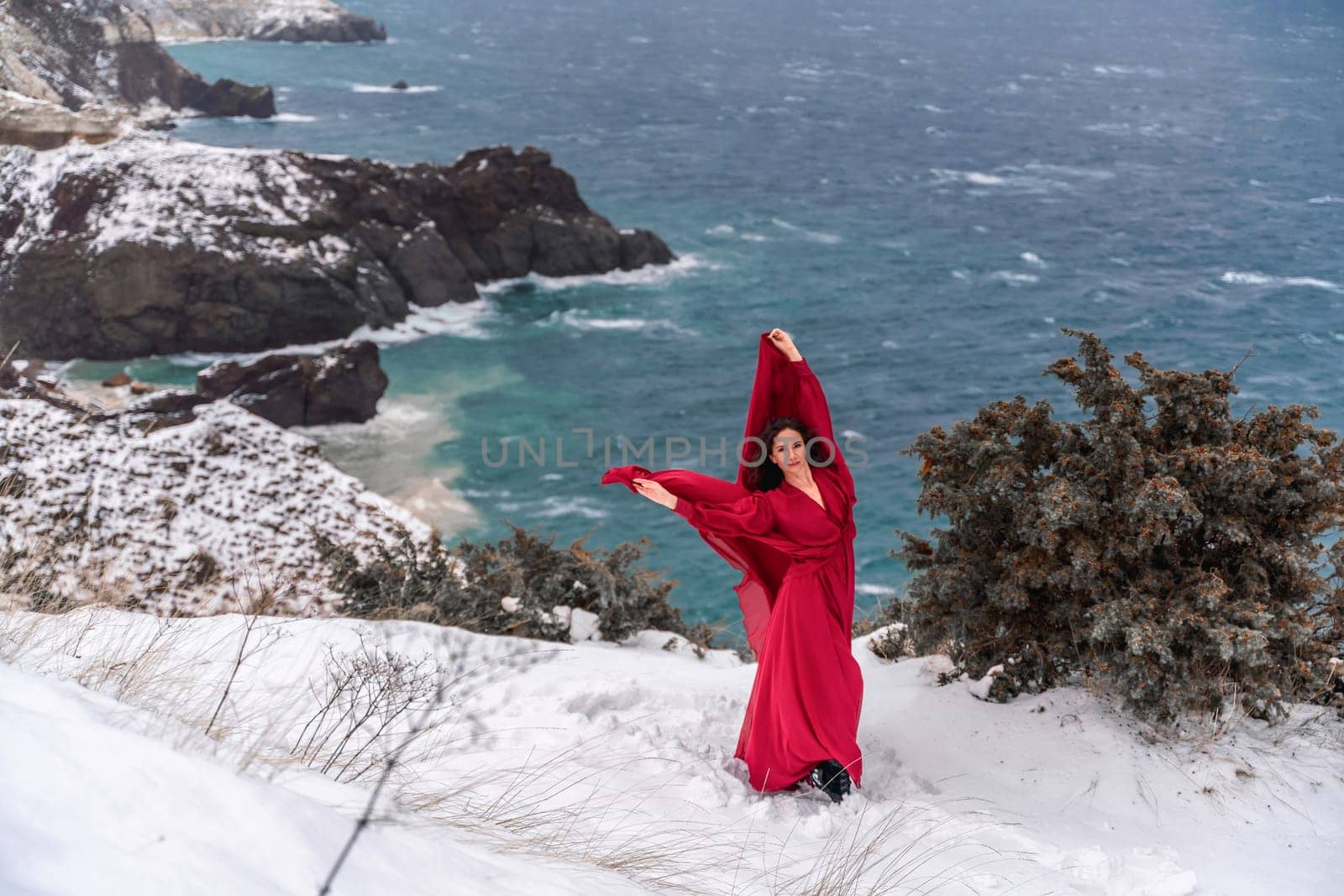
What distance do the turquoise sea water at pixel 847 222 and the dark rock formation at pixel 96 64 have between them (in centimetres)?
209

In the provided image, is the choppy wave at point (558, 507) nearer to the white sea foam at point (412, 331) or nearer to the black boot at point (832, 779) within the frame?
the white sea foam at point (412, 331)

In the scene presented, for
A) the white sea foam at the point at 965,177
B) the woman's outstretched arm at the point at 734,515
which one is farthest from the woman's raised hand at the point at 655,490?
the white sea foam at the point at 965,177

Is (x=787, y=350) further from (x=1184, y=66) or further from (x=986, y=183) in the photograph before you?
(x=1184, y=66)

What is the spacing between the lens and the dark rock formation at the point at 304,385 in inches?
937

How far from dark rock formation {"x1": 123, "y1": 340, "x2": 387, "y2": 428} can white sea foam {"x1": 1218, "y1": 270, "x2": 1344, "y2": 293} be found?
25056 mm

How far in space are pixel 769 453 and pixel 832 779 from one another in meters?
1.67

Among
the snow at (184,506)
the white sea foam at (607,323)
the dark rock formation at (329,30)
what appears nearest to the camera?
the snow at (184,506)

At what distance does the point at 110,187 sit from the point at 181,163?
2.31m

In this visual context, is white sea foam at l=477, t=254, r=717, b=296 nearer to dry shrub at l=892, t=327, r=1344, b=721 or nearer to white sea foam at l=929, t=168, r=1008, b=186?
white sea foam at l=929, t=168, r=1008, b=186

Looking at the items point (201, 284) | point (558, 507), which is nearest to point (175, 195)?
point (201, 284)

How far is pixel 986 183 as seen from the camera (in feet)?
146

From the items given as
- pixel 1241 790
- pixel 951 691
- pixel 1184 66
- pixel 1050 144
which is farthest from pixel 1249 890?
pixel 1184 66

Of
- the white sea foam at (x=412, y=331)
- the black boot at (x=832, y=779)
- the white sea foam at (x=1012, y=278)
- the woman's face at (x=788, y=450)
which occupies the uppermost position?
the woman's face at (x=788, y=450)

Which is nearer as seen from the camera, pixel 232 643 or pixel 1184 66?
pixel 232 643
